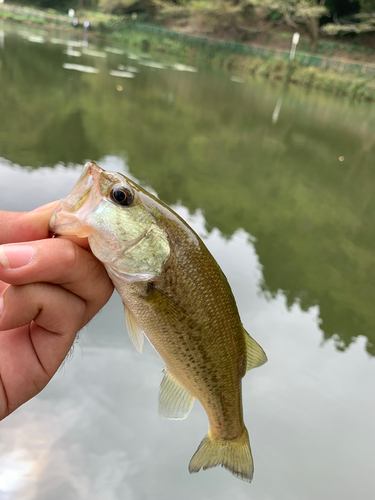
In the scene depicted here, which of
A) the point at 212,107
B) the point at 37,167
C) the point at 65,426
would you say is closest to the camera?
the point at 65,426

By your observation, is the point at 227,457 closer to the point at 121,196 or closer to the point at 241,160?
the point at 121,196

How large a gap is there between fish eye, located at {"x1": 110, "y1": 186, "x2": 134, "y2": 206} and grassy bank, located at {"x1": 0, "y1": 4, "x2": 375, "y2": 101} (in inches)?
954

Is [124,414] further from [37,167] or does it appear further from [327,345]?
[37,167]

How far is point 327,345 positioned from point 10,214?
10.3 feet

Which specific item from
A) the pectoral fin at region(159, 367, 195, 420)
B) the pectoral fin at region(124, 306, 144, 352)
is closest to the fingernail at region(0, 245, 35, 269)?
the pectoral fin at region(124, 306, 144, 352)

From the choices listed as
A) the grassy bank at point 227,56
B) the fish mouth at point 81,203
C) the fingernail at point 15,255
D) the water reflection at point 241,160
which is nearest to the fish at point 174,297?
the fish mouth at point 81,203

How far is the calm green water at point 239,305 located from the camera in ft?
7.52

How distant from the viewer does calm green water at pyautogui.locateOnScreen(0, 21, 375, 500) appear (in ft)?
7.52

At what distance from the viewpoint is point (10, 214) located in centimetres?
127

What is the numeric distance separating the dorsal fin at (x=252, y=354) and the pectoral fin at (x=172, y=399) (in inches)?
12.0

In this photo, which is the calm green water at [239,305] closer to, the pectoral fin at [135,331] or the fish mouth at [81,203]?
the pectoral fin at [135,331]

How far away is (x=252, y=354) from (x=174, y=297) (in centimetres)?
47

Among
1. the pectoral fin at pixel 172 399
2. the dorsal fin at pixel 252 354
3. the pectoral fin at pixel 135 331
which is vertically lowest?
the pectoral fin at pixel 172 399

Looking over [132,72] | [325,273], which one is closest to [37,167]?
[325,273]
